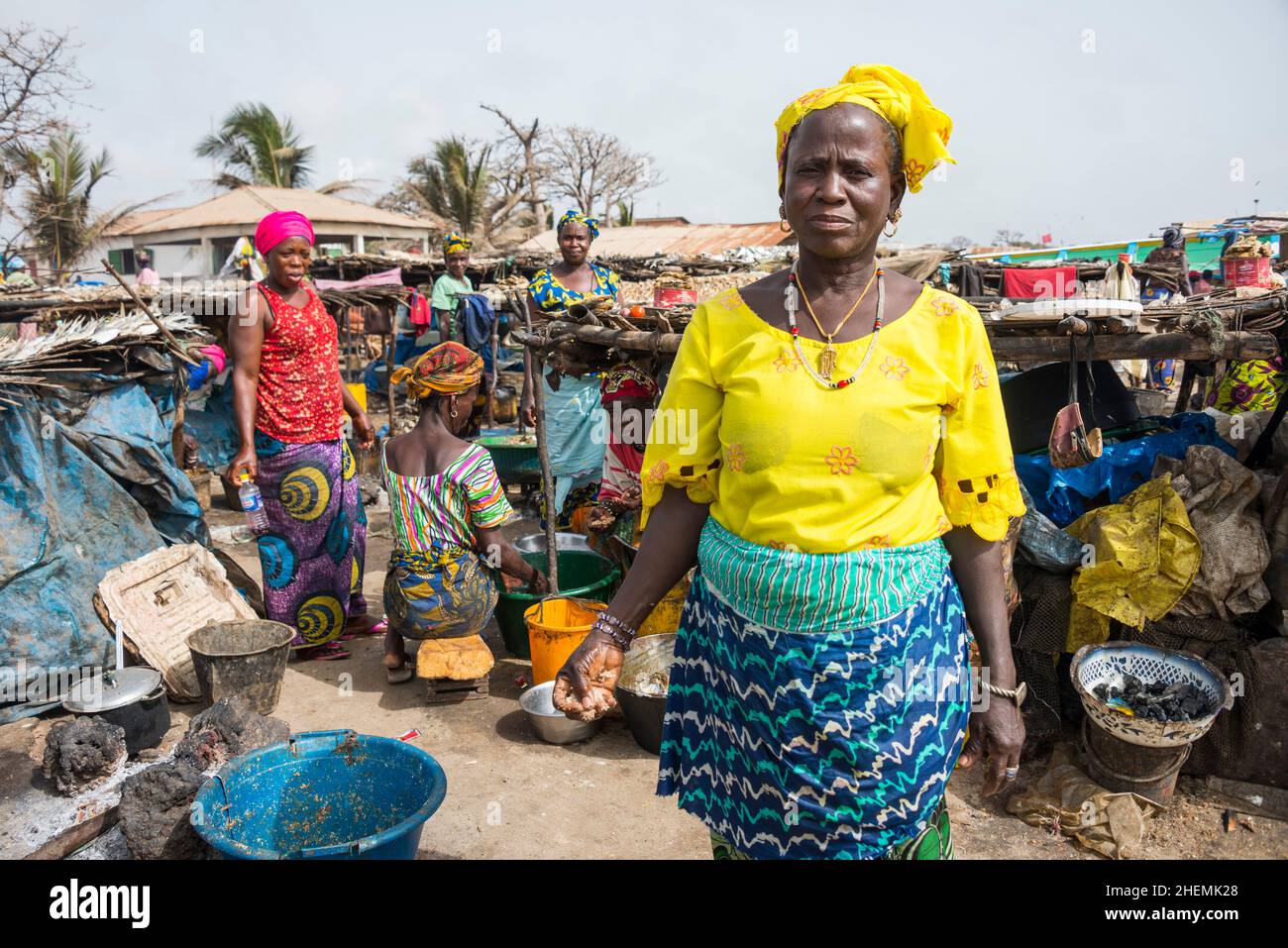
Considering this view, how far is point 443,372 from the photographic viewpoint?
168 inches

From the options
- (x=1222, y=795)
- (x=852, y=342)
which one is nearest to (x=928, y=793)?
(x=852, y=342)

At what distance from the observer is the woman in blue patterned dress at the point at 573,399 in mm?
6137

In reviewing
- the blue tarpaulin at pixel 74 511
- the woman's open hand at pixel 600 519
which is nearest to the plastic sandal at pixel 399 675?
the woman's open hand at pixel 600 519

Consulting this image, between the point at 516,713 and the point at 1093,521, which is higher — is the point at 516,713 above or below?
below

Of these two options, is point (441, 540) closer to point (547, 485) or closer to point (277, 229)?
point (547, 485)

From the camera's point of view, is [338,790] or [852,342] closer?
[852,342]

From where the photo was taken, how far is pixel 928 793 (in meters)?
1.71

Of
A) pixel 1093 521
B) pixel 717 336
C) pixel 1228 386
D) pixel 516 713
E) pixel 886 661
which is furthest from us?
pixel 1228 386

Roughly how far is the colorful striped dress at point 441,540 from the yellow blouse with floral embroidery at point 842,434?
2626 mm

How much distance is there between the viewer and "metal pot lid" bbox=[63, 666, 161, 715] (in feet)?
12.5

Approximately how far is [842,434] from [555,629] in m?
2.94

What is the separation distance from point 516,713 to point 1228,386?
491 cm

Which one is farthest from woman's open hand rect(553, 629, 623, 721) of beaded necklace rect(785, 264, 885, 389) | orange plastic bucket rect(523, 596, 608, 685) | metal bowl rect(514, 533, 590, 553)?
metal bowl rect(514, 533, 590, 553)

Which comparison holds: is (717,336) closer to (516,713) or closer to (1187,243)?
(516,713)
